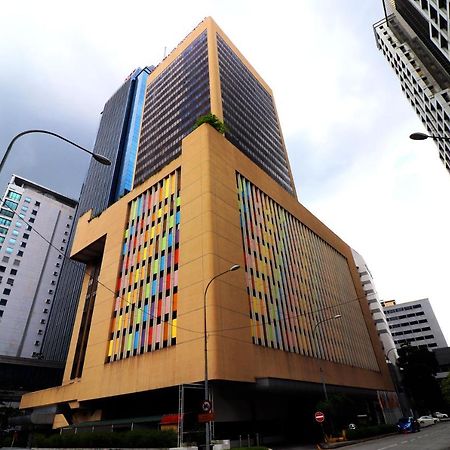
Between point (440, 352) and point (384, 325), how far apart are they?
20659 mm

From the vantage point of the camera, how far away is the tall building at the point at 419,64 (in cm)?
5531

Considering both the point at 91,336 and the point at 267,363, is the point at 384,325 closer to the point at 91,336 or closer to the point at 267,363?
the point at 267,363

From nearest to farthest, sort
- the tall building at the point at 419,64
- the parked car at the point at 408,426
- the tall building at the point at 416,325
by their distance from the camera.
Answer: the parked car at the point at 408,426 < the tall building at the point at 419,64 < the tall building at the point at 416,325

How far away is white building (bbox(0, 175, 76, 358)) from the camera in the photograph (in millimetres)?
85000

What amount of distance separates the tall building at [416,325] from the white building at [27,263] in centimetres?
11485

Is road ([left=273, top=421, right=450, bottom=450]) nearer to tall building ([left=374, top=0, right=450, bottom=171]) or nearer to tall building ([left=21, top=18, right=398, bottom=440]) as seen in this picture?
tall building ([left=21, top=18, right=398, bottom=440])

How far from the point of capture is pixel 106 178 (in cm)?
10575

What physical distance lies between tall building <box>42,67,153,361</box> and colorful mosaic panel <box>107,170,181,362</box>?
5349 cm

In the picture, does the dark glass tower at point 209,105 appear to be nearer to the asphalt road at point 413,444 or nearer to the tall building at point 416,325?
the asphalt road at point 413,444

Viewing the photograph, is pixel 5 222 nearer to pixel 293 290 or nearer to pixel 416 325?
pixel 293 290

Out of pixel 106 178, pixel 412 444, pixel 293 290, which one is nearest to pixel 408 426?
pixel 293 290

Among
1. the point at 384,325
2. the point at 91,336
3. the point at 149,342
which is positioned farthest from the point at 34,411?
the point at 384,325

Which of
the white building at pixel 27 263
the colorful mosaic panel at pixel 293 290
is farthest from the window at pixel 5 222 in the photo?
the colorful mosaic panel at pixel 293 290

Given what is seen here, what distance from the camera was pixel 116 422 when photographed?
31328 millimetres
